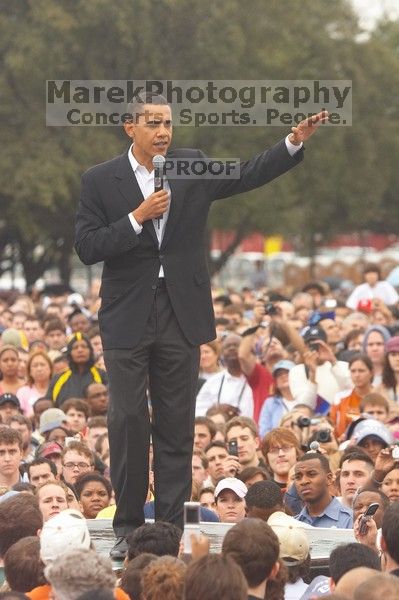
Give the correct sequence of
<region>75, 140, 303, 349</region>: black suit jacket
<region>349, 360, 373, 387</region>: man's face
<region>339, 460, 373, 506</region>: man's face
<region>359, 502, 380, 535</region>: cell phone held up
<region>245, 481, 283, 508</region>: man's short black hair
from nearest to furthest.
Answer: <region>75, 140, 303, 349</region>: black suit jacket → <region>359, 502, 380, 535</region>: cell phone held up → <region>245, 481, 283, 508</region>: man's short black hair → <region>339, 460, 373, 506</region>: man's face → <region>349, 360, 373, 387</region>: man's face

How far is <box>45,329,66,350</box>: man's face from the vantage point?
63.8ft

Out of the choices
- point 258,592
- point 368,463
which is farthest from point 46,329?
point 258,592

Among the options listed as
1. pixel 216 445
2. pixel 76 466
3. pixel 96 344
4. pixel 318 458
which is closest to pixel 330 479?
pixel 318 458

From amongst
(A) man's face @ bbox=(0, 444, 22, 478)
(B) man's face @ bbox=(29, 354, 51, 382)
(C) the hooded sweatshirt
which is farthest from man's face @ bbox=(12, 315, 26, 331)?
(A) man's face @ bbox=(0, 444, 22, 478)

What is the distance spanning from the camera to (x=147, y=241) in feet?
27.8

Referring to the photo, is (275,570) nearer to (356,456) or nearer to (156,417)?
(156,417)

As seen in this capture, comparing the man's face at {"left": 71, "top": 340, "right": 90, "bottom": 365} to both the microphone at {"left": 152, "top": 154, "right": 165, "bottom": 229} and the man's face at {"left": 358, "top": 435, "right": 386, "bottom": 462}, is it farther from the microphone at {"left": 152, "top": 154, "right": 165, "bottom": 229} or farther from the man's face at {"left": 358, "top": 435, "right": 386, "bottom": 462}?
the microphone at {"left": 152, "top": 154, "right": 165, "bottom": 229}

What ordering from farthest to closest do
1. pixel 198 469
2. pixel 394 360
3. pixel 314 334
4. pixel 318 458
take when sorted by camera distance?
1. pixel 314 334
2. pixel 394 360
3. pixel 198 469
4. pixel 318 458

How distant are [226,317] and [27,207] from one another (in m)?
19.2

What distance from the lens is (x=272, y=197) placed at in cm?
4150

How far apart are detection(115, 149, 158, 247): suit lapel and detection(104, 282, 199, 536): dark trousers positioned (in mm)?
319

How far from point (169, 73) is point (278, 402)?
2464 centimetres

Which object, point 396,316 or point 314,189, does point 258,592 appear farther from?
point 314,189

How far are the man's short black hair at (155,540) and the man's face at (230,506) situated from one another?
2.45m
